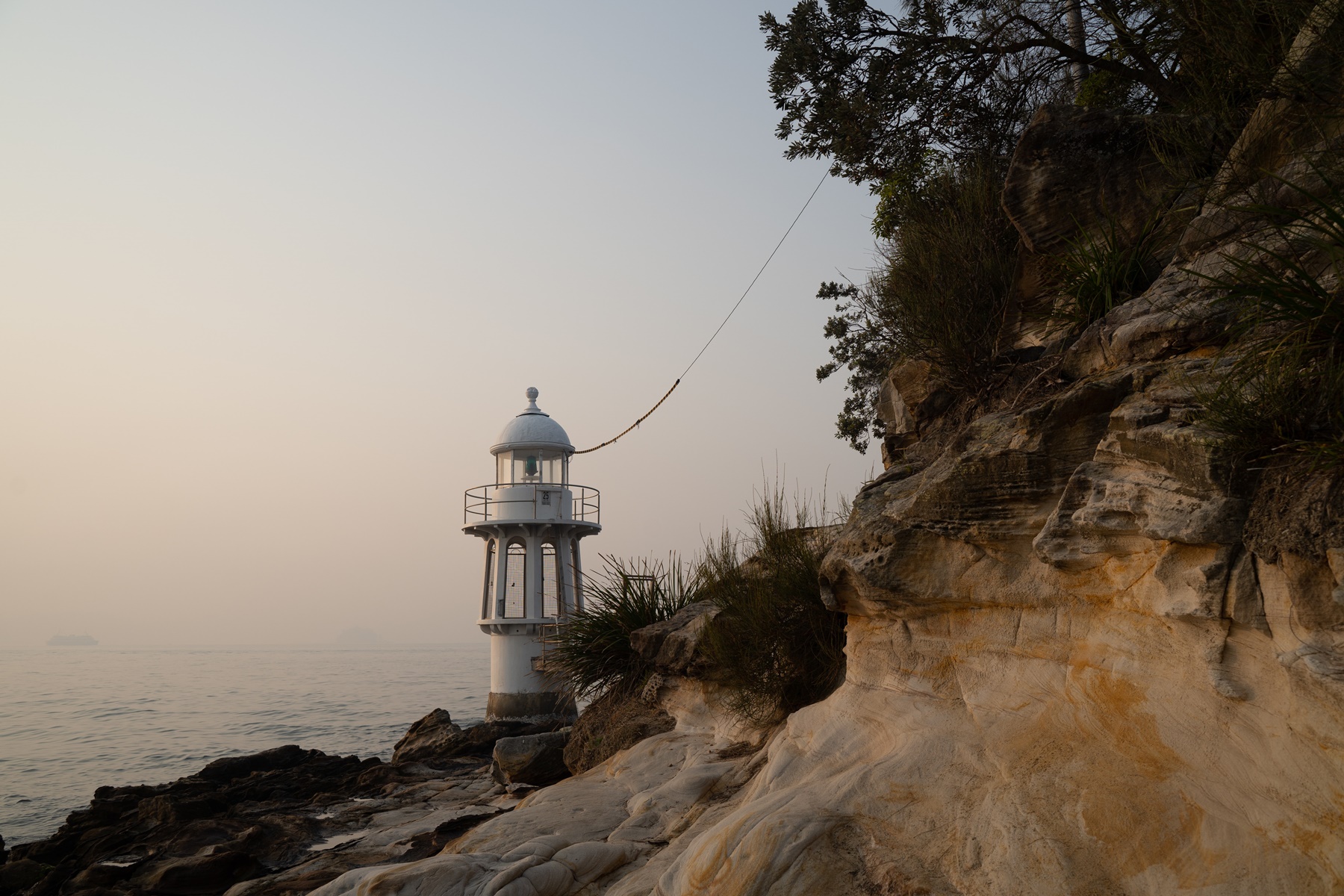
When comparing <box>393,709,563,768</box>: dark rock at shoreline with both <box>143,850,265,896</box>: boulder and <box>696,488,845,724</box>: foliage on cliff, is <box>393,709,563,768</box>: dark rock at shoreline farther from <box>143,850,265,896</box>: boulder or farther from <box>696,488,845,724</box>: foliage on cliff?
<box>696,488,845,724</box>: foliage on cliff

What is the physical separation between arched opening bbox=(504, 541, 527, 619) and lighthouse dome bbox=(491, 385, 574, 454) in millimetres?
2783

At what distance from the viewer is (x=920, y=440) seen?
23.4ft

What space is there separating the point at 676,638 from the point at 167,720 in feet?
108

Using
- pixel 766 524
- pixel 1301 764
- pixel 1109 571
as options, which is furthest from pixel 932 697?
pixel 766 524

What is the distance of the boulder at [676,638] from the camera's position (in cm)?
876

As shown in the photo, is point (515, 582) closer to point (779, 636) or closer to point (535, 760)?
point (535, 760)

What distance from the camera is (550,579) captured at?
24391mm

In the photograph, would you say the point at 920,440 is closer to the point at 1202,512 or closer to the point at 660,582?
the point at 1202,512

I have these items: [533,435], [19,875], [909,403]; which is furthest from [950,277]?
[533,435]

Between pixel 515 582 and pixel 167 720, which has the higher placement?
pixel 515 582

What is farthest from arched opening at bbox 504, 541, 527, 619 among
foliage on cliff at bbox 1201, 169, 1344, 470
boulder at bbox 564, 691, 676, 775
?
foliage on cliff at bbox 1201, 169, 1344, 470

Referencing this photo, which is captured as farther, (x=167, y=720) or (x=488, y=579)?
(x=167, y=720)

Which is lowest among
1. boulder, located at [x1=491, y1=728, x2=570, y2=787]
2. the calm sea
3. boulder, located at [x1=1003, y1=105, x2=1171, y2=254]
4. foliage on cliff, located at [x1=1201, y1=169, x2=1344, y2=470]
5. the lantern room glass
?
the calm sea

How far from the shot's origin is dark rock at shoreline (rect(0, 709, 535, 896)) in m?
8.45
